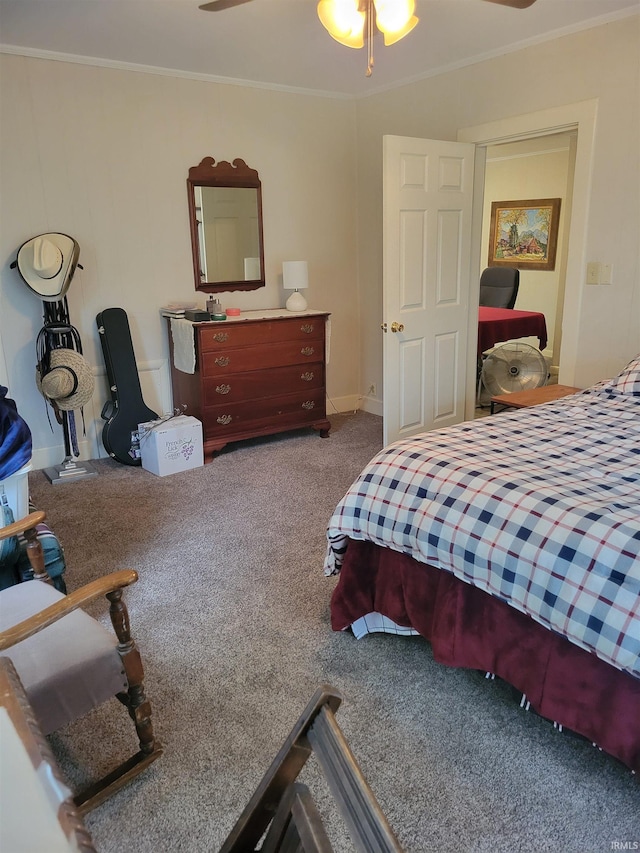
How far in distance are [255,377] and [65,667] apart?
9.45 ft

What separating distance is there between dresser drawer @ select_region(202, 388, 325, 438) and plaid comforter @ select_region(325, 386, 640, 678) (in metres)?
2.07

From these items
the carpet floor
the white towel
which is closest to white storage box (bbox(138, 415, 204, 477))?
the white towel

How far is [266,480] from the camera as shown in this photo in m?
3.73

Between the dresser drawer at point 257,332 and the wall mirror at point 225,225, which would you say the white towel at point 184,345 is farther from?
the wall mirror at point 225,225

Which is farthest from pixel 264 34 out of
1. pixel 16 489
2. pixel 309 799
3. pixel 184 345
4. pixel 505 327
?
pixel 309 799

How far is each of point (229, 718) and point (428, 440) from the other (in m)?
1.12

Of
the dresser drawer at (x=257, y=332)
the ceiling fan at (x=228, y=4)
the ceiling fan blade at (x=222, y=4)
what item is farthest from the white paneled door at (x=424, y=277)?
the ceiling fan blade at (x=222, y=4)

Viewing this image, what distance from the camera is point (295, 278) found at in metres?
4.43

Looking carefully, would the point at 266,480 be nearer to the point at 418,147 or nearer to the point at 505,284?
the point at 418,147

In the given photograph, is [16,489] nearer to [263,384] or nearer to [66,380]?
[66,380]

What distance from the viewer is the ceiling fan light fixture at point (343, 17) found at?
214cm

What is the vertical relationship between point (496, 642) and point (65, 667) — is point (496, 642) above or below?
below

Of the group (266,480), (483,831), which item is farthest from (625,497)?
(266,480)

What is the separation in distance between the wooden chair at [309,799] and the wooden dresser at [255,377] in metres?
3.29
